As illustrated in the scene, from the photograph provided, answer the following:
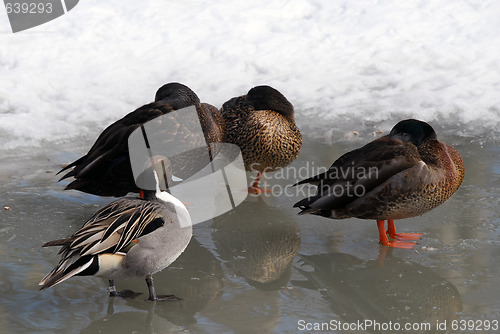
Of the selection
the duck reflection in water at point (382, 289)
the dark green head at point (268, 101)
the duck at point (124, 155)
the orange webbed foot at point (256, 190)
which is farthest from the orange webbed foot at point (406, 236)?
the dark green head at point (268, 101)

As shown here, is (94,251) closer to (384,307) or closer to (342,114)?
(384,307)

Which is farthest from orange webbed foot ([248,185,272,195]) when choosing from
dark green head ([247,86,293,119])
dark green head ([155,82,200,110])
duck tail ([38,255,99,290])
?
duck tail ([38,255,99,290])

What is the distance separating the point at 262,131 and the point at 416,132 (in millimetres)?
1534

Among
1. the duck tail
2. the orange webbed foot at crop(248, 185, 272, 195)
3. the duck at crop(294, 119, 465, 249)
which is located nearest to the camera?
the duck tail

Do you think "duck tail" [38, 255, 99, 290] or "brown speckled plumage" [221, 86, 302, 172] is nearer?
"duck tail" [38, 255, 99, 290]

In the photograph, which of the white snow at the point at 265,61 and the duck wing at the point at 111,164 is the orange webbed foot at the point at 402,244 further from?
the white snow at the point at 265,61

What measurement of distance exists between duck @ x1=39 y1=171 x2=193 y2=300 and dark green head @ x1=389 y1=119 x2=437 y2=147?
1841 millimetres

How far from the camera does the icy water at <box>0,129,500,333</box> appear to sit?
3.67 meters

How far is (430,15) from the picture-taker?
387 inches

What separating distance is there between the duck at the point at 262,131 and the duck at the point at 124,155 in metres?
0.45

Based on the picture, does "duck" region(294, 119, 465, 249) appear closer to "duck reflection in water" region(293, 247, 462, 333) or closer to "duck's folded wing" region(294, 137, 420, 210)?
"duck's folded wing" region(294, 137, 420, 210)

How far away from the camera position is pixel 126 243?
3668 millimetres

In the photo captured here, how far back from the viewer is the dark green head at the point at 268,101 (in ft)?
20.2

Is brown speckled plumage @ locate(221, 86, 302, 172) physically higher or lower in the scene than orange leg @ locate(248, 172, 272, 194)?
higher
